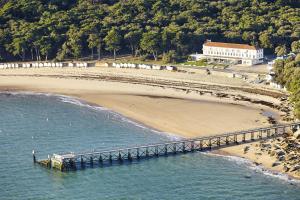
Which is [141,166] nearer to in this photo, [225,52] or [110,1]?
[225,52]

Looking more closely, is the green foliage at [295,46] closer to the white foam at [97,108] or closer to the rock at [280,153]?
the white foam at [97,108]

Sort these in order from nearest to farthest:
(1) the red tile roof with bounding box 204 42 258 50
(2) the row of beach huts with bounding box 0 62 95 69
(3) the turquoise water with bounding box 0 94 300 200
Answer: (3) the turquoise water with bounding box 0 94 300 200 → (1) the red tile roof with bounding box 204 42 258 50 → (2) the row of beach huts with bounding box 0 62 95 69

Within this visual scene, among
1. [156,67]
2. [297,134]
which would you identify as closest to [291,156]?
[297,134]

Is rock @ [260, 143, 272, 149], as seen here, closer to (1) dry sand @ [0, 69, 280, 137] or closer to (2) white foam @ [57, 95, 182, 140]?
(1) dry sand @ [0, 69, 280, 137]

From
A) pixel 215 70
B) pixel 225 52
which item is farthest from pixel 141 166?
pixel 225 52

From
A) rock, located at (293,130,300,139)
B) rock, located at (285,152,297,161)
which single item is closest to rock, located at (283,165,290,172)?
rock, located at (285,152,297,161)

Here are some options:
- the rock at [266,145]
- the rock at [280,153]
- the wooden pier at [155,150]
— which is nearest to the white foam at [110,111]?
the wooden pier at [155,150]

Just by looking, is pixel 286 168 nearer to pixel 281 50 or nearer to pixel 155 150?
pixel 155 150
